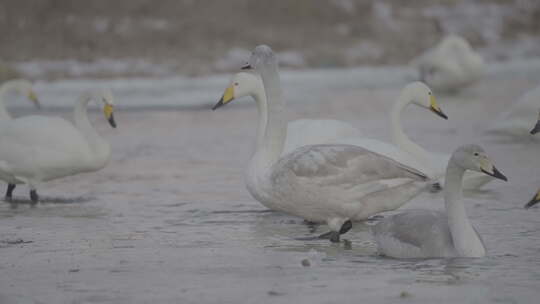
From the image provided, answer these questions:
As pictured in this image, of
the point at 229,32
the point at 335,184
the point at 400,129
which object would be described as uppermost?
the point at 229,32

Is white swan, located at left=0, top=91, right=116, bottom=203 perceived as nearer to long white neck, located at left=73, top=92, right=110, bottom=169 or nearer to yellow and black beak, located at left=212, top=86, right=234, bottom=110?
long white neck, located at left=73, top=92, right=110, bottom=169

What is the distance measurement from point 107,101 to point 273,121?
237 centimetres

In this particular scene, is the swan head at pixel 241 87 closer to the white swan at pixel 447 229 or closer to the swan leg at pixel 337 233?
the swan leg at pixel 337 233

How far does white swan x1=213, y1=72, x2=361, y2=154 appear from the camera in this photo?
8711mm

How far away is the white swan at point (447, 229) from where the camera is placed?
6168mm

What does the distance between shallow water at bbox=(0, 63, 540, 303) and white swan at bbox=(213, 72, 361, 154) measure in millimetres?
618

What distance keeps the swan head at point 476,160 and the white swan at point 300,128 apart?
2.46 meters

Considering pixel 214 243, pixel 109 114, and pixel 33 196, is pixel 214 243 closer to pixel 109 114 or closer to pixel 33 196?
pixel 33 196

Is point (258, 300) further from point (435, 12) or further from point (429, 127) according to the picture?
point (435, 12)

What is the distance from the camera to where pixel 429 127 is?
44.4ft

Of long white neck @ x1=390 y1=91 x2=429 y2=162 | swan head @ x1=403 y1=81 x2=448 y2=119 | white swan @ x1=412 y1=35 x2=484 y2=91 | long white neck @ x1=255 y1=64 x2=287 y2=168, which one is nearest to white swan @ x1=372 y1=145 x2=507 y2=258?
long white neck @ x1=255 y1=64 x2=287 y2=168

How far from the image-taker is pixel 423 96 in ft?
30.6

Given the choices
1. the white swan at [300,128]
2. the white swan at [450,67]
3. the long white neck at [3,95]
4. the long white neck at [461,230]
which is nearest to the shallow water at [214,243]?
the long white neck at [461,230]

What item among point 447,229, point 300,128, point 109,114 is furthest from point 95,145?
point 447,229
